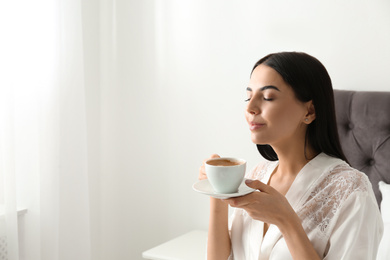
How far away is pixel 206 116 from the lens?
2.59m

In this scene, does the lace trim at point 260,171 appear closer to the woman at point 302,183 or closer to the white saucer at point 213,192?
the woman at point 302,183

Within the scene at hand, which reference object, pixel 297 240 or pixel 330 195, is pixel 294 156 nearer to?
pixel 330 195

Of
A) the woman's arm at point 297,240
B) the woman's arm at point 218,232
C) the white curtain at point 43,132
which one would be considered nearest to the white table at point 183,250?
the white curtain at point 43,132

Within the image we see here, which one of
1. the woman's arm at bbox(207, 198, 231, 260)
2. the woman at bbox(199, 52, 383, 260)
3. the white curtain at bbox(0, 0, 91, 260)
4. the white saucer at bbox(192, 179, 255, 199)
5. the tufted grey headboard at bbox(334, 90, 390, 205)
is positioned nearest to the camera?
the white saucer at bbox(192, 179, 255, 199)

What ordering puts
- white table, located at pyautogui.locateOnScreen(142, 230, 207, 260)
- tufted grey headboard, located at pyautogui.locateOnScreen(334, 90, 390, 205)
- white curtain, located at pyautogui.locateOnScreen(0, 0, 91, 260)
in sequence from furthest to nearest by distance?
white table, located at pyautogui.locateOnScreen(142, 230, 207, 260) → white curtain, located at pyautogui.locateOnScreen(0, 0, 91, 260) → tufted grey headboard, located at pyautogui.locateOnScreen(334, 90, 390, 205)

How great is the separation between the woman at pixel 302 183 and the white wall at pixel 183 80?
898mm

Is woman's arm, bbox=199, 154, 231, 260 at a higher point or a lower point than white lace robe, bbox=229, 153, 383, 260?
lower

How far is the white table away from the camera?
2.26 meters

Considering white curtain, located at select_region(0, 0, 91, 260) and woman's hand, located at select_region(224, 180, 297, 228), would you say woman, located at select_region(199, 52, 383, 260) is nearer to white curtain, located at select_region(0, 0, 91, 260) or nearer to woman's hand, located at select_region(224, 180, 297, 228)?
woman's hand, located at select_region(224, 180, 297, 228)

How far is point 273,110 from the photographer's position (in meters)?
1.29

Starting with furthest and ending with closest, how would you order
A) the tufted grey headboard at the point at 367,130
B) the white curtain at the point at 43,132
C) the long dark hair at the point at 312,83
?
the white curtain at the point at 43,132, the tufted grey headboard at the point at 367,130, the long dark hair at the point at 312,83

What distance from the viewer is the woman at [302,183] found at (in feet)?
3.88

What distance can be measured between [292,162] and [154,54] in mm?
1523

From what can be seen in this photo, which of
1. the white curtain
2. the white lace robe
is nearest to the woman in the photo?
the white lace robe
